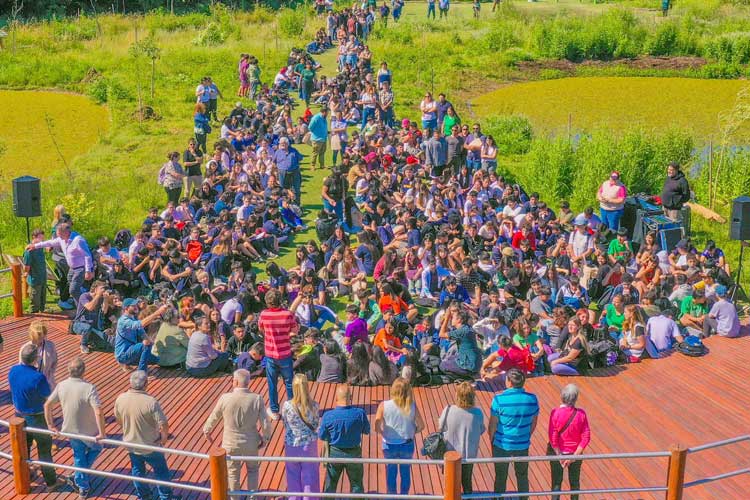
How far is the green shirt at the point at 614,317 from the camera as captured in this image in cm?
1372

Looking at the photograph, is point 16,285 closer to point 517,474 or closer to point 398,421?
point 398,421

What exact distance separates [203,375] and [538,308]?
5.04 m

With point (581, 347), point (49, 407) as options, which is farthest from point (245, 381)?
point (581, 347)

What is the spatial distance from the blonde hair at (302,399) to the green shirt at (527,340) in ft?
15.0

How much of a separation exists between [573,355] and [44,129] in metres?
23.9

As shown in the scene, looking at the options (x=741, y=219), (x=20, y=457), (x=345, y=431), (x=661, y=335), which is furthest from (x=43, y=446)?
(x=741, y=219)

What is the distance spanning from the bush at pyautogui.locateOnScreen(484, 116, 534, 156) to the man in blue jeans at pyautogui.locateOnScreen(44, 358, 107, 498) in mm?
19505

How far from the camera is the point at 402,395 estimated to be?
8438 mm

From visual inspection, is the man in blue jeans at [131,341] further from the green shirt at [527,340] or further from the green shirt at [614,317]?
the green shirt at [614,317]

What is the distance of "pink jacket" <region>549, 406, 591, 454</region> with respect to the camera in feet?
27.6

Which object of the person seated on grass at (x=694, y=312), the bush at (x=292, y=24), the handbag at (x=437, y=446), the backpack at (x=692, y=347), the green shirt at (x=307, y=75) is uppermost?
the bush at (x=292, y=24)

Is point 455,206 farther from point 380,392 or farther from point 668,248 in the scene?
point 380,392

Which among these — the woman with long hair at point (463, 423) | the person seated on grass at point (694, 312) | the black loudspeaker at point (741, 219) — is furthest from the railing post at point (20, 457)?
the black loudspeaker at point (741, 219)

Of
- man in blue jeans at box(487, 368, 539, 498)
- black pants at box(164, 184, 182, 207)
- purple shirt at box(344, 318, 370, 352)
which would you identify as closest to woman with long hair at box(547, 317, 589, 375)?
purple shirt at box(344, 318, 370, 352)
